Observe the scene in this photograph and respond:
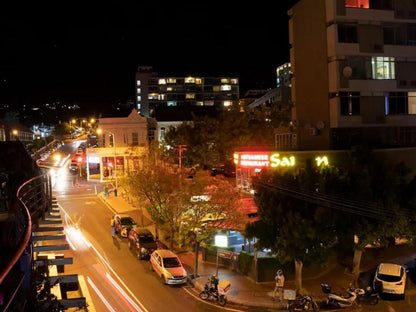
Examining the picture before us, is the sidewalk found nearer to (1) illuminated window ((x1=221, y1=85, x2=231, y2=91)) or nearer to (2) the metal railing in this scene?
(2) the metal railing

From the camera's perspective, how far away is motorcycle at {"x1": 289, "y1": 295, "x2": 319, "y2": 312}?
788 inches

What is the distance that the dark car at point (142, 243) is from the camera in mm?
28422

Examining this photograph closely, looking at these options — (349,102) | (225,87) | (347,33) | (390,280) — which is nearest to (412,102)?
(349,102)

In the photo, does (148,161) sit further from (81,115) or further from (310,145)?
(81,115)

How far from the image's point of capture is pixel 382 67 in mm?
30375

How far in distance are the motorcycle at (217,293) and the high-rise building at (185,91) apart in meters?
101

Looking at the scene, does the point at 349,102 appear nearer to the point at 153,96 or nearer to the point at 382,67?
the point at 382,67

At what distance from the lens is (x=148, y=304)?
843 inches

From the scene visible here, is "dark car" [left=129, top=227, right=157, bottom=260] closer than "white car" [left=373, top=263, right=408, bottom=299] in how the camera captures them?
No

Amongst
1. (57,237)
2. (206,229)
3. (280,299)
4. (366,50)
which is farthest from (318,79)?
(57,237)

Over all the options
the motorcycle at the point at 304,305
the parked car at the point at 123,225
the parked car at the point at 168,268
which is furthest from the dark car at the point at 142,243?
the motorcycle at the point at 304,305

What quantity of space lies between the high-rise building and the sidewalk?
95121 millimetres

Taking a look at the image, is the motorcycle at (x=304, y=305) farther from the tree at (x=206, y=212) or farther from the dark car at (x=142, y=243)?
the dark car at (x=142, y=243)

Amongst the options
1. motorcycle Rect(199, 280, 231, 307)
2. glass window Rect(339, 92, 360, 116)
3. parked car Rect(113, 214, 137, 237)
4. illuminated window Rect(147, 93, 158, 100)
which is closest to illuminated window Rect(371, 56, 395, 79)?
glass window Rect(339, 92, 360, 116)
